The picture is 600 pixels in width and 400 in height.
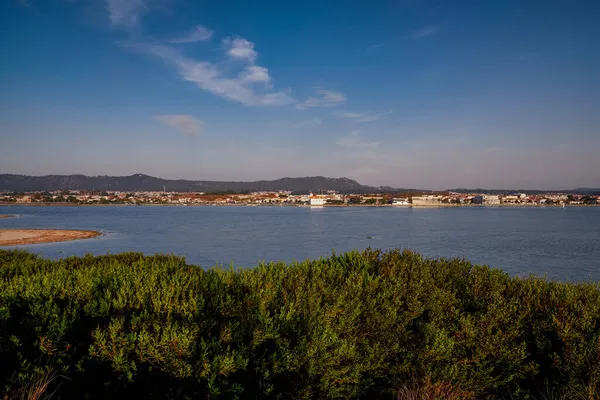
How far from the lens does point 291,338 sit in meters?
6.68

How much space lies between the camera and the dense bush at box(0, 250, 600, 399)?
5.12 meters

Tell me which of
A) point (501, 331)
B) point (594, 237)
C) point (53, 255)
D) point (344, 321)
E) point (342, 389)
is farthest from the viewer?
point (594, 237)

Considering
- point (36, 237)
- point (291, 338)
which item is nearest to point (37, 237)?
point (36, 237)

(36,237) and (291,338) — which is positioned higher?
(291,338)

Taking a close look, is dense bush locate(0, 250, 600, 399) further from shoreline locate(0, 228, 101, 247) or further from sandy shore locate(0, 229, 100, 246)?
sandy shore locate(0, 229, 100, 246)

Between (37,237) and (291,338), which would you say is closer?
(291,338)

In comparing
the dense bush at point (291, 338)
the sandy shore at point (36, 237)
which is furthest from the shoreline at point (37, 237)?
the dense bush at point (291, 338)

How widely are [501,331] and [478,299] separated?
118 centimetres

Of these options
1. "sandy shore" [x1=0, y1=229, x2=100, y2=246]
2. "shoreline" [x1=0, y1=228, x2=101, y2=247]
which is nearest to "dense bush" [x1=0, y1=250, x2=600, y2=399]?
"shoreline" [x1=0, y1=228, x2=101, y2=247]

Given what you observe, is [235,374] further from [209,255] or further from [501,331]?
[209,255]

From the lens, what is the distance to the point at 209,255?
133 ft

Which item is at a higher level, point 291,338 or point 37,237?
point 291,338

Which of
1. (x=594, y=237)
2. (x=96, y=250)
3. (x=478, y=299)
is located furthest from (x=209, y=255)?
(x=594, y=237)

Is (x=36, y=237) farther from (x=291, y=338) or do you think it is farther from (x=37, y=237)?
(x=291, y=338)
